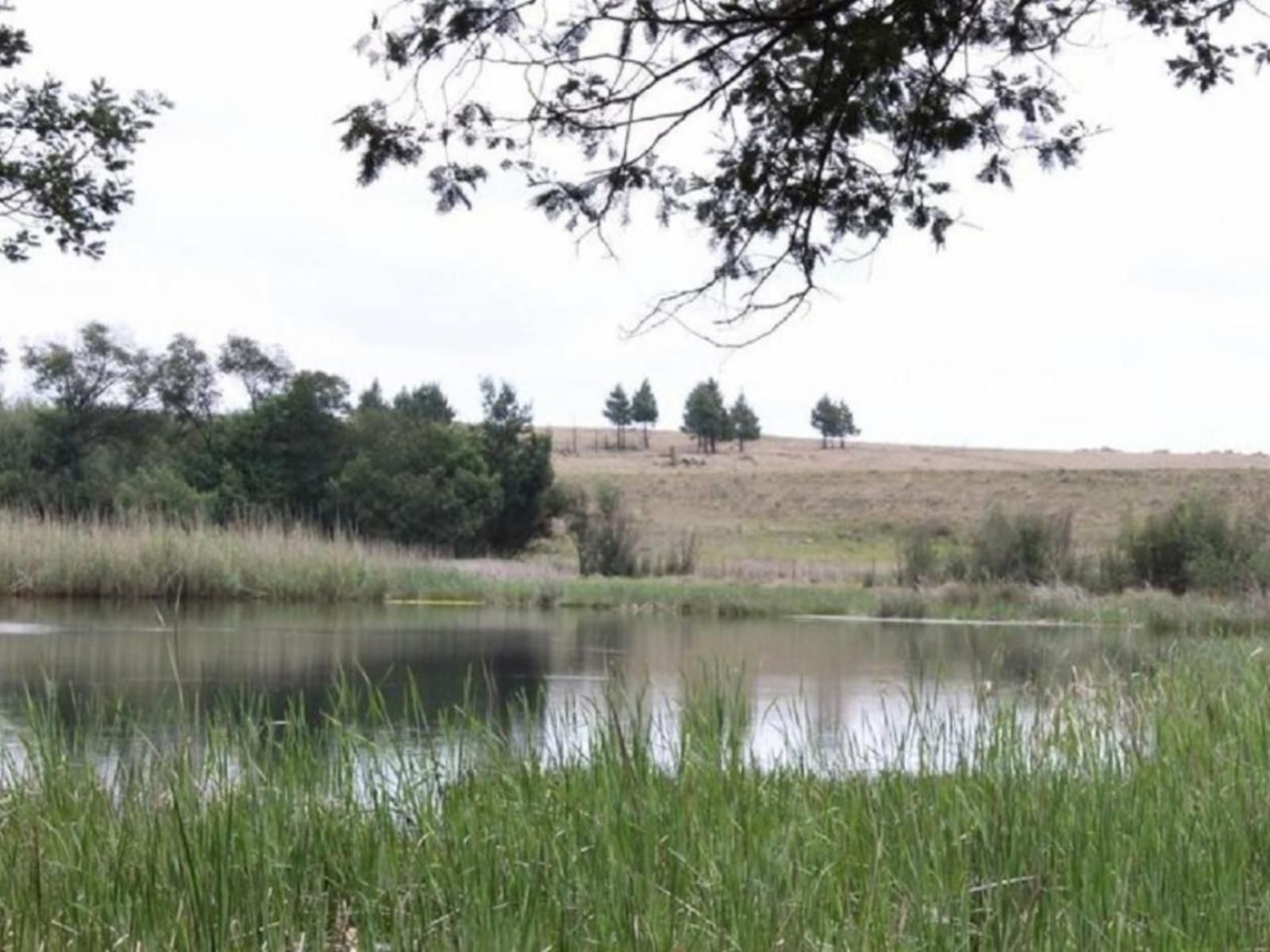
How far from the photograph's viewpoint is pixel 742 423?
80375mm

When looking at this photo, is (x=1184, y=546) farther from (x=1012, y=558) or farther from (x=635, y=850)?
(x=635, y=850)

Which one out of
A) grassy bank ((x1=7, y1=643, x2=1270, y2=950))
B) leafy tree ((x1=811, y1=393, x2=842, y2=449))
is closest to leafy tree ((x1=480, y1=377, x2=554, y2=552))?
grassy bank ((x1=7, y1=643, x2=1270, y2=950))

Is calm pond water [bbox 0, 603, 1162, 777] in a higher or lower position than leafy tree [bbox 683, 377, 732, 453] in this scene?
lower

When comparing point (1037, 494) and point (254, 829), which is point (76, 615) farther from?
point (1037, 494)

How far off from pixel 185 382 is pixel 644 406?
149 feet

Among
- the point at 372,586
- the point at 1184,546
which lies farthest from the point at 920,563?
the point at 372,586

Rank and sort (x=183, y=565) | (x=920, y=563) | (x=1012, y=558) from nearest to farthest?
(x=183, y=565) < (x=1012, y=558) < (x=920, y=563)

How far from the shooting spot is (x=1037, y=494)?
184 feet

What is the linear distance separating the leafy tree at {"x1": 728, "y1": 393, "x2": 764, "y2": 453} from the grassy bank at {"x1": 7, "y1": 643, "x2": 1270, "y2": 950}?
7372cm

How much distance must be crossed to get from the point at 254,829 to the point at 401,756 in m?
0.89

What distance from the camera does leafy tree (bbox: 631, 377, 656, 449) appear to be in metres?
83.5

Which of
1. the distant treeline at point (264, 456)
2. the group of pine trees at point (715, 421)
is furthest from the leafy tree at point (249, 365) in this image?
the group of pine trees at point (715, 421)

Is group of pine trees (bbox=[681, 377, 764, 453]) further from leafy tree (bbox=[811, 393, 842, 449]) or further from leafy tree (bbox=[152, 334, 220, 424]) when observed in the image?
leafy tree (bbox=[152, 334, 220, 424])

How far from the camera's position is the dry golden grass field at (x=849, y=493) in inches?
1842
